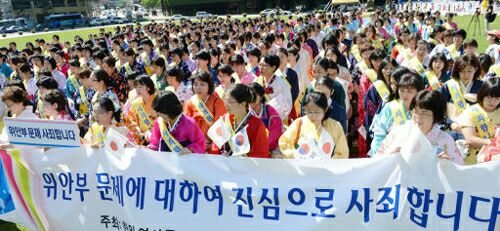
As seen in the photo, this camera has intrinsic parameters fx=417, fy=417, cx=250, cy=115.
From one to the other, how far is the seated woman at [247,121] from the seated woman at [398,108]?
107 centimetres

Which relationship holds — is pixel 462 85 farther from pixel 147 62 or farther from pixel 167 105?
pixel 147 62

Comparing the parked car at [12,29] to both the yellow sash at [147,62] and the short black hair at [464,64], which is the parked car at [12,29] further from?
the short black hair at [464,64]

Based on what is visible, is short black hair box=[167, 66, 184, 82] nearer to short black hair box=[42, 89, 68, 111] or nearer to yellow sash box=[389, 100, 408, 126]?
short black hair box=[42, 89, 68, 111]

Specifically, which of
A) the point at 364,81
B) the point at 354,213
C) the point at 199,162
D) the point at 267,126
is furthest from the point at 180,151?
the point at 364,81

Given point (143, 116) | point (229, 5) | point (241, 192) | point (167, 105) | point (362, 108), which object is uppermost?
point (167, 105)

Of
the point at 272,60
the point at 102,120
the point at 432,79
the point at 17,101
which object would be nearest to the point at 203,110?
the point at 102,120

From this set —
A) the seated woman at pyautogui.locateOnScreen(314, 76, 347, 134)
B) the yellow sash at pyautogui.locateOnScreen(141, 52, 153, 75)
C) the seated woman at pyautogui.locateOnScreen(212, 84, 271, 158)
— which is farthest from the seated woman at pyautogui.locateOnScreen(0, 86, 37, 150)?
the yellow sash at pyautogui.locateOnScreen(141, 52, 153, 75)

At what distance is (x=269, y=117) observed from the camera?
13.6ft

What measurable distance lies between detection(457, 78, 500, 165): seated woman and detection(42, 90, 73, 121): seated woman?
159 inches

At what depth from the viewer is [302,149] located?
344cm

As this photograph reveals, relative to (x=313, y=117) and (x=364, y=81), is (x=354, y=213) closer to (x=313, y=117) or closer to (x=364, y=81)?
(x=313, y=117)

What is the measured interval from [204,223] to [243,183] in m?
0.46

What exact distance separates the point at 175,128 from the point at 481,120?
2.64m

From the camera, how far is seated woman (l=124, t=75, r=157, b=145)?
4969 mm
